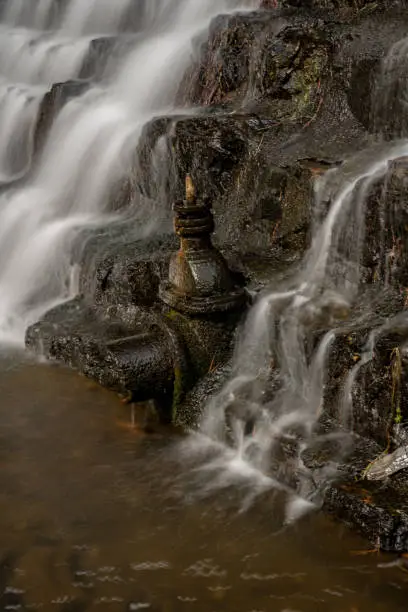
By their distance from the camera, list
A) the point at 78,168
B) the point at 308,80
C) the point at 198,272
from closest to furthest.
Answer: the point at 198,272, the point at 308,80, the point at 78,168

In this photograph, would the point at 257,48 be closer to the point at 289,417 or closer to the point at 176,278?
the point at 176,278

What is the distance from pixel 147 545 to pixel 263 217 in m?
3.99

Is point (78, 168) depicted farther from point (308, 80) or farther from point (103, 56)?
point (103, 56)

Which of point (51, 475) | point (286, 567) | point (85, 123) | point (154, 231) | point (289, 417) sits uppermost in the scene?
point (85, 123)

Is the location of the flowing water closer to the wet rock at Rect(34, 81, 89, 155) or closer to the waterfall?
the waterfall

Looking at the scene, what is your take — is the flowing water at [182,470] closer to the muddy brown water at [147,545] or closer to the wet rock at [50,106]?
the muddy brown water at [147,545]

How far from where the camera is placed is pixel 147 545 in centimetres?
477

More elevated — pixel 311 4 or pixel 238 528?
pixel 311 4

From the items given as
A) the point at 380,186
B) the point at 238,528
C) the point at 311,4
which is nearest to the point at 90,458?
the point at 238,528

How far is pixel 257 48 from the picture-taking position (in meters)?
9.72

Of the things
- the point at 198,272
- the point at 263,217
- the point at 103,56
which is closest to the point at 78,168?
the point at 263,217

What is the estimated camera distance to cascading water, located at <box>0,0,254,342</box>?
8969 mm

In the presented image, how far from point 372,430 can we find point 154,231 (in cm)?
416

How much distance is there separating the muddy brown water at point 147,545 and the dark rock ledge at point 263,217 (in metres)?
0.39
